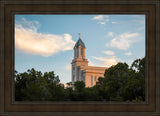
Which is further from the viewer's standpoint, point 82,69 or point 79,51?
point 79,51

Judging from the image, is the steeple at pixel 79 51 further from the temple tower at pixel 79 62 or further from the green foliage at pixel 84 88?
the green foliage at pixel 84 88

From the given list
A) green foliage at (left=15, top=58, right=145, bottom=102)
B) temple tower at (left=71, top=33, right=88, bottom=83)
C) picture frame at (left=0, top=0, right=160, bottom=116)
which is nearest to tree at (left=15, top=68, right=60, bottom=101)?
green foliage at (left=15, top=58, right=145, bottom=102)

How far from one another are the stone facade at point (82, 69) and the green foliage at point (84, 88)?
314 mm

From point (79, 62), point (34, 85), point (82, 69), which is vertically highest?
point (79, 62)

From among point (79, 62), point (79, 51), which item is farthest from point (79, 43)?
point (79, 62)

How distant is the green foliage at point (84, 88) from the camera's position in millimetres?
5062

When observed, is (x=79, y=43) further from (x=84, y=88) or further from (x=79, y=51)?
(x=84, y=88)

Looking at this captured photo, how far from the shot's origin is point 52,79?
6227 millimetres

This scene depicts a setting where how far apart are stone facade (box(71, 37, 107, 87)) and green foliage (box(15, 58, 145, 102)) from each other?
31cm
